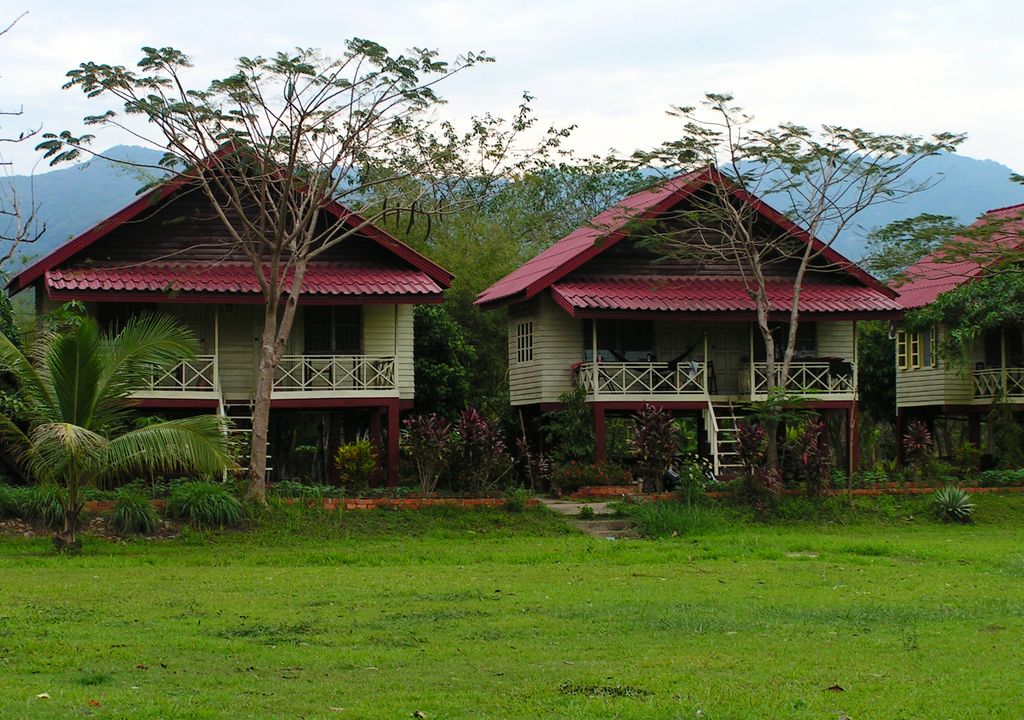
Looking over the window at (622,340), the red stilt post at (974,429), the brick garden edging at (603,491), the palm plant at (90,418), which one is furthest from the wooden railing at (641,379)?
the palm plant at (90,418)

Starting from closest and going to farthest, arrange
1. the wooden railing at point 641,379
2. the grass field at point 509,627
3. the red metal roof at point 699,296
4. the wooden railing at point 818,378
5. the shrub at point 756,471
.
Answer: the grass field at point 509,627, the shrub at point 756,471, the red metal roof at point 699,296, the wooden railing at point 641,379, the wooden railing at point 818,378

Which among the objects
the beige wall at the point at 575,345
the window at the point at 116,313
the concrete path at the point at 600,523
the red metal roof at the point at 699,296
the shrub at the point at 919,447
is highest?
the red metal roof at the point at 699,296

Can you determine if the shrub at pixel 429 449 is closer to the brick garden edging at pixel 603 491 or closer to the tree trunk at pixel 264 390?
the brick garden edging at pixel 603 491

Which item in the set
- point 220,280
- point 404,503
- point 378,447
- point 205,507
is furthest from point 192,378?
point 205,507

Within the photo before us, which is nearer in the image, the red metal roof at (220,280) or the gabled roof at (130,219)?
the gabled roof at (130,219)

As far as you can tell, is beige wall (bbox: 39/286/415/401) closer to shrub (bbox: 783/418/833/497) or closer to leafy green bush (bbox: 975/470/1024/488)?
shrub (bbox: 783/418/833/497)

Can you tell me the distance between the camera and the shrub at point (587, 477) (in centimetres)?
2594

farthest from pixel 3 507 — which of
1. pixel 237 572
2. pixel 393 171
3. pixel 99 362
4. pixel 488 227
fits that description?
pixel 488 227

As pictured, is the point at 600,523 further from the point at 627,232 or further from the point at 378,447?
the point at 627,232

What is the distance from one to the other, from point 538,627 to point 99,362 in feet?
28.5

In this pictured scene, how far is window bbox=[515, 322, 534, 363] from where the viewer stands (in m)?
30.8

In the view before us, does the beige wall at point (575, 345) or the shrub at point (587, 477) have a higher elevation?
the beige wall at point (575, 345)

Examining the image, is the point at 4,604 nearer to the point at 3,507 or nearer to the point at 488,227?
the point at 3,507

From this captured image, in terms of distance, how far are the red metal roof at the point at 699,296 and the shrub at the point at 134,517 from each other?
34.7 ft
